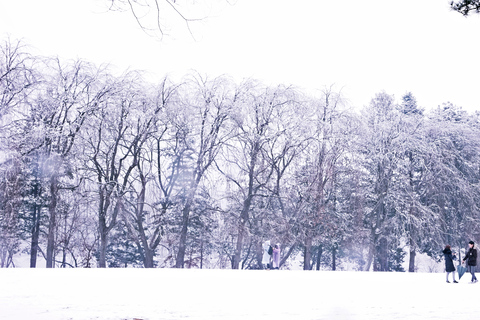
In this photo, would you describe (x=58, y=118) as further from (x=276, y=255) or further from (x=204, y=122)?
(x=276, y=255)

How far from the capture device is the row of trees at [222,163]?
74.0ft

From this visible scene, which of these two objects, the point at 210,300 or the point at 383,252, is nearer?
the point at 210,300

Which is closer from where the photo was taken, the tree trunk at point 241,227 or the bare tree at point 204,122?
the tree trunk at point 241,227

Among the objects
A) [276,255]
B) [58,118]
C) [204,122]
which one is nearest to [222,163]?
[204,122]

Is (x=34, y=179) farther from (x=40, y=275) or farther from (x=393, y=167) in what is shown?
(x=393, y=167)

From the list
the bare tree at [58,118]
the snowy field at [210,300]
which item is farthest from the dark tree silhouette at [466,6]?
the bare tree at [58,118]

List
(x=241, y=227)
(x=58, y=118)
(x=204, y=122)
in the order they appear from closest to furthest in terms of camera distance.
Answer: (x=58, y=118) → (x=241, y=227) → (x=204, y=122)

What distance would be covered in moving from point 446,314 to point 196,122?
18.6m

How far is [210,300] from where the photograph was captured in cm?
1040

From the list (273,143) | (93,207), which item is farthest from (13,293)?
(273,143)

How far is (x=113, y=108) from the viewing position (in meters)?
24.3

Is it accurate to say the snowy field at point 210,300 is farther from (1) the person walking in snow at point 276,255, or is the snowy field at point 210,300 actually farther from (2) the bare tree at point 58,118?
(1) the person walking in snow at point 276,255

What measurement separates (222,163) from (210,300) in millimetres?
16207

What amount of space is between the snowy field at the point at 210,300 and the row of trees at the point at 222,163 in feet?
30.4
